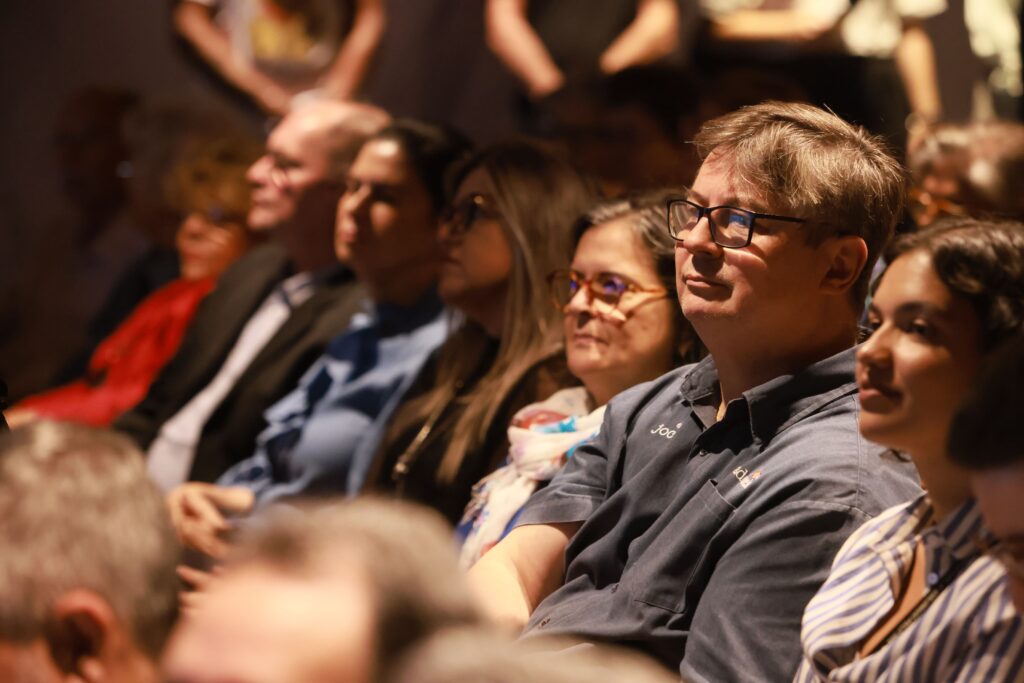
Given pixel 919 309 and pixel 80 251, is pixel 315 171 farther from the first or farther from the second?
pixel 919 309

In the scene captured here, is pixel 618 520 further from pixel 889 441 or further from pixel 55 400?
pixel 55 400

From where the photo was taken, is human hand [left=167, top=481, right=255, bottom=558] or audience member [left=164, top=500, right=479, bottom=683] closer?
audience member [left=164, top=500, right=479, bottom=683]

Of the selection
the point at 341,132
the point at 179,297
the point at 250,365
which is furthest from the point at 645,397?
the point at 179,297

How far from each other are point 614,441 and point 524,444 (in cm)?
35

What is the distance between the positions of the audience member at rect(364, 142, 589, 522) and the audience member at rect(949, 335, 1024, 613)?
60.3 inches

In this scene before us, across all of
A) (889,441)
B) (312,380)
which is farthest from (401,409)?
(889,441)

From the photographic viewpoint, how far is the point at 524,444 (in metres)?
2.64

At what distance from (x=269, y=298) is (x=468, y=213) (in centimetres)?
126

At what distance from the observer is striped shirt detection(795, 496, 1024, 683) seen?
4.87 feet

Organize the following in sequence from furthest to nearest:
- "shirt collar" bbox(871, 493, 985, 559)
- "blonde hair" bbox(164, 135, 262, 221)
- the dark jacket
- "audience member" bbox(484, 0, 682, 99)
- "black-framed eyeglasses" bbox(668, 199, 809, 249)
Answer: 1. "blonde hair" bbox(164, 135, 262, 221)
2. "audience member" bbox(484, 0, 682, 99)
3. the dark jacket
4. "black-framed eyeglasses" bbox(668, 199, 809, 249)
5. "shirt collar" bbox(871, 493, 985, 559)

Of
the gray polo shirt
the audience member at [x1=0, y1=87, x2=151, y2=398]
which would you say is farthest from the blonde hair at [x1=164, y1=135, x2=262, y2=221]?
the gray polo shirt

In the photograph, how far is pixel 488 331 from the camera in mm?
3156

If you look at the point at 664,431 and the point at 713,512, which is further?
the point at 664,431

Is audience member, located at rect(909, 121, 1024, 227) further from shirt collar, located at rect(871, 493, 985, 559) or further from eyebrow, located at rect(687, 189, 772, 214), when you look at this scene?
shirt collar, located at rect(871, 493, 985, 559)
